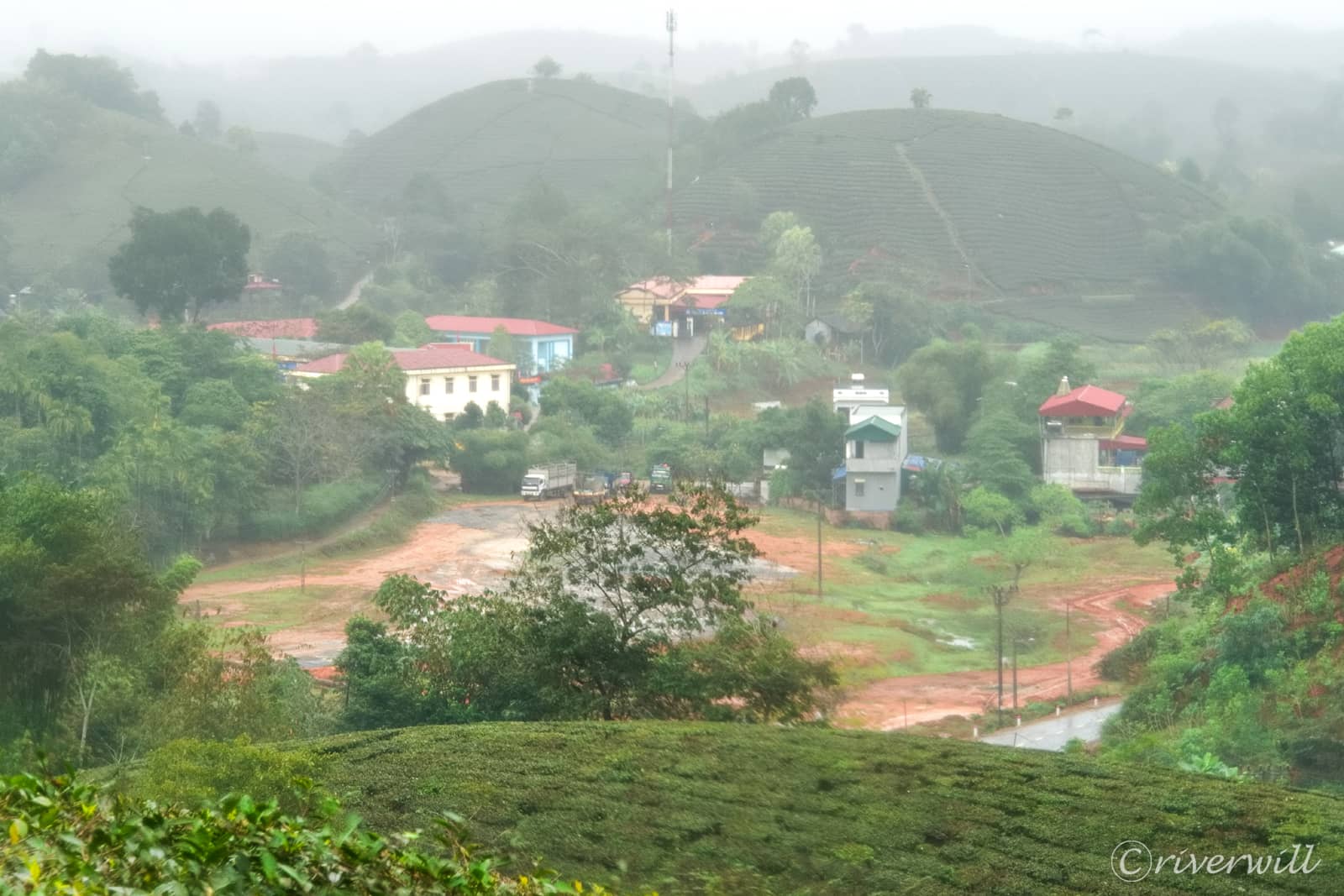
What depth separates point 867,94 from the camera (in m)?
90.1

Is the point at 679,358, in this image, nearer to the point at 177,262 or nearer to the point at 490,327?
the point at 490,327

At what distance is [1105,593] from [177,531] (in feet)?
36.9

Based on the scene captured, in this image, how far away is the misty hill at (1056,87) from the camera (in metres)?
82.6

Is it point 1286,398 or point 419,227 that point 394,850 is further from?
point 419,227

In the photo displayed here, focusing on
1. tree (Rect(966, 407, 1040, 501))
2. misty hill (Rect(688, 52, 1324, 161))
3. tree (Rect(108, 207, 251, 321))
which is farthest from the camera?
misty hill (Rect(688, 52, 1324, 161))

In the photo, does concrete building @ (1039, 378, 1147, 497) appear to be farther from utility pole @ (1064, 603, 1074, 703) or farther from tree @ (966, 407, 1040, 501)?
utility pole @ (1064, 603, 1074, 703)

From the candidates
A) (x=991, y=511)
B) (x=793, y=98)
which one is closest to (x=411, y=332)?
(x=991, y=511)

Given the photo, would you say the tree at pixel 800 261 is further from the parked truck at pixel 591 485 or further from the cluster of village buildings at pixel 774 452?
the parked truck at pixel 591 485

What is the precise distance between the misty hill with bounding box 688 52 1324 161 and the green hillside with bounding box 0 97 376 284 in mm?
38182

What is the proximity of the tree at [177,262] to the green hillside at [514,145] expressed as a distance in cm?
2683

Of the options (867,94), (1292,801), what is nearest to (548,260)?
(1292,801)

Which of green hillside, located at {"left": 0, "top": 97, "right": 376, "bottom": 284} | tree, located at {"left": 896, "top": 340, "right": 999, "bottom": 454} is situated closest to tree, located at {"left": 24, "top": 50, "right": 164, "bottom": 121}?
green hillside, located at {"left": 0, "top": 97, "right": 376, "bottom": 284}

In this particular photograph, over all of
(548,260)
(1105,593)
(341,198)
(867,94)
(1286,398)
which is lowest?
(1105,593)

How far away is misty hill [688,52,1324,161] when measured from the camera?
8256 cm
